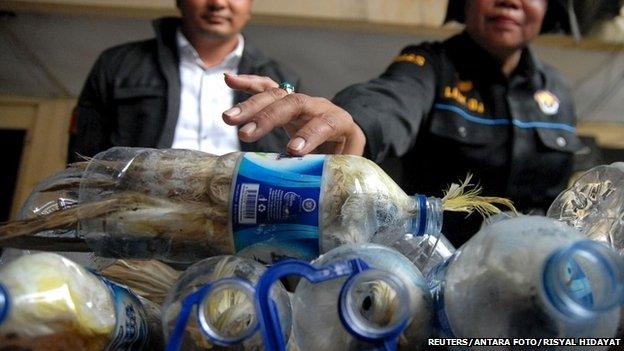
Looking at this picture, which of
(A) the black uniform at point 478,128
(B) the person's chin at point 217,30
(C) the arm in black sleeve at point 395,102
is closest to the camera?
(C) the arm in black sleeve at point 395,102

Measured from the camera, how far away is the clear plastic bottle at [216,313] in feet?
1.27

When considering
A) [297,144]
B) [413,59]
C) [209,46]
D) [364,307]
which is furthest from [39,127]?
[364,307]

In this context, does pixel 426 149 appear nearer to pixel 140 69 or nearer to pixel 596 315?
pixel 140 69

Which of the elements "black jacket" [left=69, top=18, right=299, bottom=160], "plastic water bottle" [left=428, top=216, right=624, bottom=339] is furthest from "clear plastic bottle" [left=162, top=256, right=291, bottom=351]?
"black jacket" [left=69, top=18, right=299, bottom=160]

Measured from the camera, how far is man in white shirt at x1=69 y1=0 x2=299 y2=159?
1571mm

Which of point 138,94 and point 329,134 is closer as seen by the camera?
point 329,134

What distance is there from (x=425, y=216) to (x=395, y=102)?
23.0 inches

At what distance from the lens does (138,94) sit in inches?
63.8

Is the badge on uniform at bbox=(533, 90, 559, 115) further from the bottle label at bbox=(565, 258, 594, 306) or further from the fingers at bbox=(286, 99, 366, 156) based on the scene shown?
the bottle label at bbox=(565, 258, 594, 306)

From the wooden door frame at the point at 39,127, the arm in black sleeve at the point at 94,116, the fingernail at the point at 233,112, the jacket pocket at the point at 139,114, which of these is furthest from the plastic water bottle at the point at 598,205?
the wooden door frame at the point at 39,127

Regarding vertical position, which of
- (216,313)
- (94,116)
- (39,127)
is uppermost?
A: (216,313)

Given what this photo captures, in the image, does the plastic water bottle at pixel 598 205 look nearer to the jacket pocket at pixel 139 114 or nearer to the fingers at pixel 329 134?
the fingers at pixel 329 134

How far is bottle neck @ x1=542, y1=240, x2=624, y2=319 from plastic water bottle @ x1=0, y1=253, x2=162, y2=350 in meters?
0.27

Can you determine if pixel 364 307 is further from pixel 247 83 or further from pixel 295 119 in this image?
pixel 247 83
